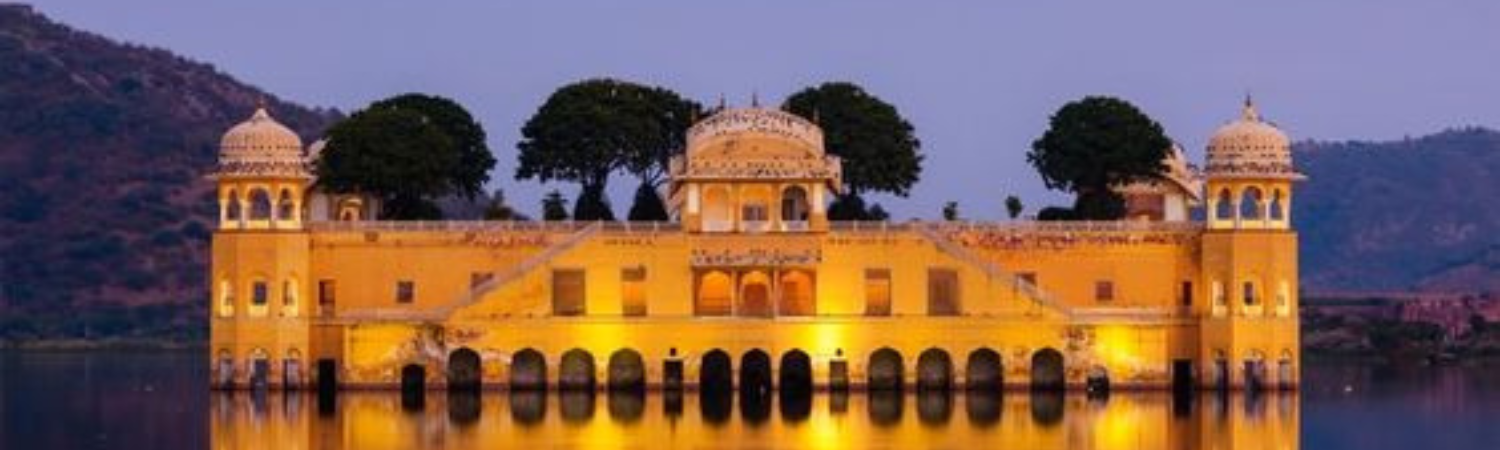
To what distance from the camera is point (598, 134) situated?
8319cm

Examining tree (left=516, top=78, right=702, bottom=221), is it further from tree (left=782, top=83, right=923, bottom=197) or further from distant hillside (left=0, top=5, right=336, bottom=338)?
distant hillside (left=0, top=5, right=336, bottom=338)

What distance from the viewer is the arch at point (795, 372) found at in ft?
250

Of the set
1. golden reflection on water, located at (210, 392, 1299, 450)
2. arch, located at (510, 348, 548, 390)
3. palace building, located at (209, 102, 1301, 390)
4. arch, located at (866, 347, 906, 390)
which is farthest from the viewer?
arch, located at (866, 347, 906, 390)

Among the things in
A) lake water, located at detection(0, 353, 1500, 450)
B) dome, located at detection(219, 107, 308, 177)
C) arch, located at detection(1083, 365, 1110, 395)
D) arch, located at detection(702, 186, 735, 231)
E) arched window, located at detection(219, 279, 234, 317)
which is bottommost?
lake water, located at detection(0, 353, 1500, 450)

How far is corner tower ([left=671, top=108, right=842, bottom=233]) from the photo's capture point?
245 ft

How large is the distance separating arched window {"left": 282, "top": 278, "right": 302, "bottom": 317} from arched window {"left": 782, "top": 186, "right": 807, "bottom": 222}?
33.7 feet

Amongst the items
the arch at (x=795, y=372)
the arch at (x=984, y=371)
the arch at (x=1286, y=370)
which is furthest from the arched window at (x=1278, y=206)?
the arch at (x=795, y=372)

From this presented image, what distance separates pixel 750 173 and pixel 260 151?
33.8ft

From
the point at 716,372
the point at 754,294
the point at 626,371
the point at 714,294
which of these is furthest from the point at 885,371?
the point at 626,371

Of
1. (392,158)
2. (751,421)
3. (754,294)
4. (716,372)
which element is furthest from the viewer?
(392,158)

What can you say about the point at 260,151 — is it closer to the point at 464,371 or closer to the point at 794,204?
the point at 464,371

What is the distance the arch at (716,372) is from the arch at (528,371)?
332 centimetres

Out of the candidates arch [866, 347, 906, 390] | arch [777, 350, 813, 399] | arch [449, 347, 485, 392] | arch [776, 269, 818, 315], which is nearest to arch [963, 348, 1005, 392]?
arch [866, 347, 906, 390]

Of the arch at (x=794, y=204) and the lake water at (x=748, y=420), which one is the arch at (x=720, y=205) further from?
the lake water at (x=748, y=420)
